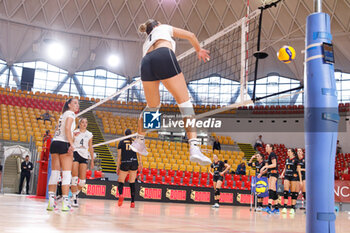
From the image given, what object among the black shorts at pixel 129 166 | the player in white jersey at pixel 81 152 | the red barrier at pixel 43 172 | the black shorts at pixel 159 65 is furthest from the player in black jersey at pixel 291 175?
the black shorts at pixel 159 65

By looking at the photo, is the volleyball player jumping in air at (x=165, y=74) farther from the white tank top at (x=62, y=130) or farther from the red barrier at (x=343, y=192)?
the red barrier at (x=343, y=192)

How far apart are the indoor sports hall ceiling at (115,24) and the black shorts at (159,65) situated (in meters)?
25.1

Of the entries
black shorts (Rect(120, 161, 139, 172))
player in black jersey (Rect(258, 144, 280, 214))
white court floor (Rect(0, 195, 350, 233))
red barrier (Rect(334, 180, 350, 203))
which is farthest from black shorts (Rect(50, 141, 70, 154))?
red barrier (Rect(334, 180, 350, 203))

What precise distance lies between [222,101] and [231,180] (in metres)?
11.8

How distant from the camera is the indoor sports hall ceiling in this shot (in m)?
27.2

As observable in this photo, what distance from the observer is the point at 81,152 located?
7.74 m

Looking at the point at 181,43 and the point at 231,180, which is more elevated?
the point at 181,43

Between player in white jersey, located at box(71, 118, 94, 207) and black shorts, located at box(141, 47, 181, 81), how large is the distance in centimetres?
456

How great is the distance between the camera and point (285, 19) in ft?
87.7

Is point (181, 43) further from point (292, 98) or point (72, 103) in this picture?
point (72, 103)

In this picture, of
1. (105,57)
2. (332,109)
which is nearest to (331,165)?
(332,109)

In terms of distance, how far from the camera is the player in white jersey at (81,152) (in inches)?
301

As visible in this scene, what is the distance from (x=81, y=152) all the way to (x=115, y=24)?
23249 millimetres

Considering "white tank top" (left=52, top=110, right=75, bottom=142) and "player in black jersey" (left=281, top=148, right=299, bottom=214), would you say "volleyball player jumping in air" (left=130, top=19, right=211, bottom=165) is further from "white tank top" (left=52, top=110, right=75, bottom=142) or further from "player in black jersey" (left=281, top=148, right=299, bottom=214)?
"player in black jersey" (left=281, top=148, right=299, bottom=214)
